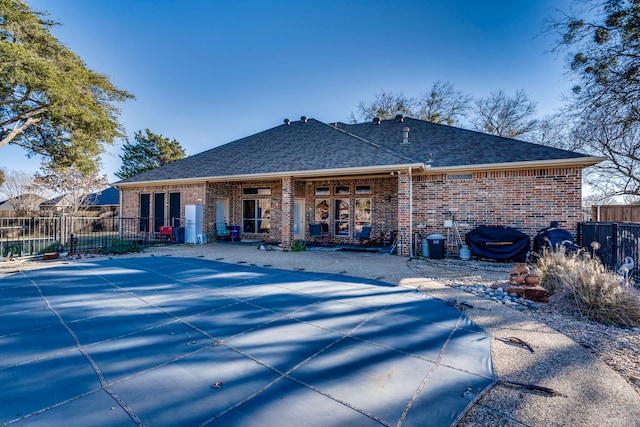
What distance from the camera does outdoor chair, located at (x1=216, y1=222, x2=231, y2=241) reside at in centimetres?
1432

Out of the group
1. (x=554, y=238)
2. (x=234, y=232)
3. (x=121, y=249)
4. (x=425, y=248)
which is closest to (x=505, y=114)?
(x=554, y=238)

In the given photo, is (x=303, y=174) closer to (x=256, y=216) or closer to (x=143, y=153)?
(x=256, y=216)

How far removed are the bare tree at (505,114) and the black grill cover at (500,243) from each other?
1616 cm

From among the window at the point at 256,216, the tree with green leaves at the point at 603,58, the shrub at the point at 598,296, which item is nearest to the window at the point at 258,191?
the window at the point at 256,216

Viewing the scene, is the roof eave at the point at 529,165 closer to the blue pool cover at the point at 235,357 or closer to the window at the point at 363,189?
the window at the point at 363,189

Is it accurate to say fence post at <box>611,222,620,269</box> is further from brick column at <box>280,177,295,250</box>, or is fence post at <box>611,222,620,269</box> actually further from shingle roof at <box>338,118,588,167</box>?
brick column at <box>280,177,295,250</box>

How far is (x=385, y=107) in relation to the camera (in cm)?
2386

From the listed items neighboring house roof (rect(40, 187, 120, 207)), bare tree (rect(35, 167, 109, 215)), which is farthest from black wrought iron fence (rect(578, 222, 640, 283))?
neighboring house roof (rect(40, 187, 120, 207))

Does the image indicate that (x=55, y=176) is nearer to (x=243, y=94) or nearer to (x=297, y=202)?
(x=243, y=94)

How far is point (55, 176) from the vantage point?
24.1 m

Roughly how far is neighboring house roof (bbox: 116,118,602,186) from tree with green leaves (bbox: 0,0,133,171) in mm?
4185

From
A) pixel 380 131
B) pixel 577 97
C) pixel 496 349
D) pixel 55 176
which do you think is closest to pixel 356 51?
pixel 380 131

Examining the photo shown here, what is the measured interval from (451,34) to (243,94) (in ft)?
34.4

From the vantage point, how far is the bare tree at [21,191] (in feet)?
81.4
